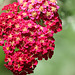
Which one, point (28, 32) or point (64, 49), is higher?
point (64, 49)

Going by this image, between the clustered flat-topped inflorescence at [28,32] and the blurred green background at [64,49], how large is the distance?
151cm

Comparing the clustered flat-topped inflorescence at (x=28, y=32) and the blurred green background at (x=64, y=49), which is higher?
the blurred green background at (x=64, y=49)

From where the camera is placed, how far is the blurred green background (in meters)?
5.32

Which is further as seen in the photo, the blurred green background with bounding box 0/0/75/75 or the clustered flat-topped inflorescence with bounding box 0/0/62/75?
the blurred green background with bounding box 0/0/75/75

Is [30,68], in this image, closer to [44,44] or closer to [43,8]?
[44,44]

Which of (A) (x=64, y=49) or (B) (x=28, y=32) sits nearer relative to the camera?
(B) (x=28, y=32)

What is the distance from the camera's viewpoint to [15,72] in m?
3.82

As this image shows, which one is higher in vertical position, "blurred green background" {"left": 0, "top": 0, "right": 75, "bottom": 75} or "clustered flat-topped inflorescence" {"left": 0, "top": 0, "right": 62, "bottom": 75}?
"blurred green background" {"left": 0, "top": 0, "right": 75, "bottom": 75}

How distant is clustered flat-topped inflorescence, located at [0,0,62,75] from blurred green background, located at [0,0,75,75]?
1509mm

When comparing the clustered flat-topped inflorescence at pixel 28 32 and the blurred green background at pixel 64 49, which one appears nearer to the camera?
the clustered flat-topped inflorescence at pixel 28 32

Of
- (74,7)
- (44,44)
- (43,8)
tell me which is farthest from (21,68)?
(74,7)

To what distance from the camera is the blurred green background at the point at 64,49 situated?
17.5 feet

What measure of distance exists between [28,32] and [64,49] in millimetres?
2092

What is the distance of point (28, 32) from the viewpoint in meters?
3.59
